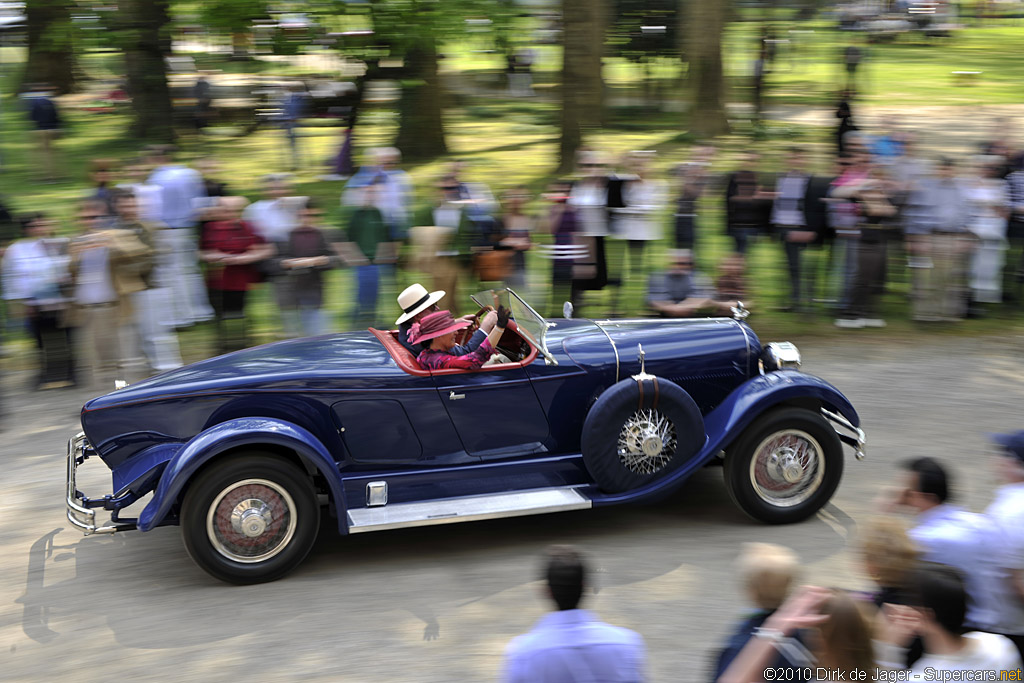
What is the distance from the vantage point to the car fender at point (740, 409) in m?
6.34

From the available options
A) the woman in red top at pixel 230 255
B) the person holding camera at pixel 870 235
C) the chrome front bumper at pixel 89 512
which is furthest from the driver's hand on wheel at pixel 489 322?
the person holding camera at pixel 870 235

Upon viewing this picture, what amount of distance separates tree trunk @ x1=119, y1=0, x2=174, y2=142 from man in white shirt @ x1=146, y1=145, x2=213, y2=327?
7.94 meters

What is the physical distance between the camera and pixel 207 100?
811 inches

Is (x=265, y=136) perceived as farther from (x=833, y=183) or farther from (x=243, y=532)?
(x=243, y=532)

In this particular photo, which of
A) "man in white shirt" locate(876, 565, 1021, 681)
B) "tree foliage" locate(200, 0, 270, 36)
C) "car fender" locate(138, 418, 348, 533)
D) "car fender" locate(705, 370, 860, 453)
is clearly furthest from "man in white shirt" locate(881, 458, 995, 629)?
"tree foliage" locate(200, 0, 270, 36)

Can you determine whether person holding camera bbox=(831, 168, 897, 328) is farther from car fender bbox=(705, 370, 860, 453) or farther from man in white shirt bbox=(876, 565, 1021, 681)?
man in white shirt bbox=(876, 565, 1021, 681)

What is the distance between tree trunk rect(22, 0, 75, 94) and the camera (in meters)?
17.2

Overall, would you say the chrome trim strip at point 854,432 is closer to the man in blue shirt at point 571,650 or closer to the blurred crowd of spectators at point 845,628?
the blurred crowd of spectators at point 845,628

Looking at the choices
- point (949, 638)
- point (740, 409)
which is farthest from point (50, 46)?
point (949, 638)

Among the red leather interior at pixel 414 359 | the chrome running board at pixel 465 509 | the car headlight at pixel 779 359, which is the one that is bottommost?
the chrome running board at pixel 465 509

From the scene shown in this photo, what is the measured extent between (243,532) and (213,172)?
19.9 feet

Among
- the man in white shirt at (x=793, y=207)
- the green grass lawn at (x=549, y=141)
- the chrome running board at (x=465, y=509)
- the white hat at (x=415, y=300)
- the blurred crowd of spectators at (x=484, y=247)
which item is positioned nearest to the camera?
the chrome running board at (x=465, y=509)

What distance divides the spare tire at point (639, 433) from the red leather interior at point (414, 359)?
0.58 meters

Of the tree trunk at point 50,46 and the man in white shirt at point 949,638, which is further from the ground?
the tree trunk at point 50,46
